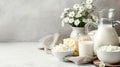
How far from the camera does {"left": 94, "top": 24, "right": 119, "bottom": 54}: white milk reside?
133 centimetres

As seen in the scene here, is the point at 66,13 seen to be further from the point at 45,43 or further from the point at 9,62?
the point at 9,62

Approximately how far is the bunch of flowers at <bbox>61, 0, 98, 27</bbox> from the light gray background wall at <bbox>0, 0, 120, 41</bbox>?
0.59ft

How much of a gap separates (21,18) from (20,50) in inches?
11.5

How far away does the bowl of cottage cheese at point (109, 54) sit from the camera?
1206 millimetres

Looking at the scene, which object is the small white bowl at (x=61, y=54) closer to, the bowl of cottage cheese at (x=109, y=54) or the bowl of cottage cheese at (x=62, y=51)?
the bowl of cottage cheese at (x=62, y=51)

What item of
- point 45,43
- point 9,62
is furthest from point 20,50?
point 9,62

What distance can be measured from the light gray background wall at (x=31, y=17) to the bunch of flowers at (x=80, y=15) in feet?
0.59

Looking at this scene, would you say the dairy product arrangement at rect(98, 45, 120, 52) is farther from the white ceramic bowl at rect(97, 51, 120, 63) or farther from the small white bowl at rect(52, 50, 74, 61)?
the small white bowl at rect(52, 50, 74, 61)

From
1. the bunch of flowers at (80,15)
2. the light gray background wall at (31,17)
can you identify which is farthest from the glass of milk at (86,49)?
the light gray background wall at (31,17)

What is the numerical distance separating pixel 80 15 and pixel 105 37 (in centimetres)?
30

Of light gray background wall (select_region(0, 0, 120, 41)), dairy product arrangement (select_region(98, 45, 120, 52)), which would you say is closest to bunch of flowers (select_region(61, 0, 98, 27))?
light gray background wall (select_region(0, 0, 120, 41))

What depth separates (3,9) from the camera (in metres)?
1.81

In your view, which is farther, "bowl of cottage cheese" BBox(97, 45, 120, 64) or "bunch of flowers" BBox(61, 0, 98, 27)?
"bunch of flowers" BBox(61, 0, 98, 27)

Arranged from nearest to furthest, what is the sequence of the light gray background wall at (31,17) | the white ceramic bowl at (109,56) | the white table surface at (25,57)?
the white ceramic bowl at (109,56)
the white table surface at (25,57)
the light gray background wall at (31,17)
